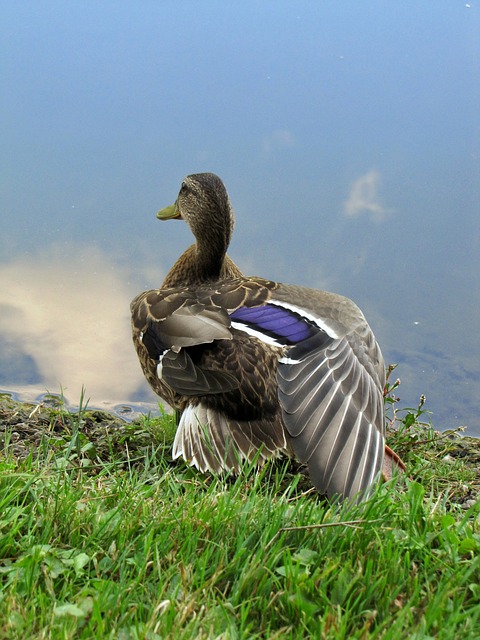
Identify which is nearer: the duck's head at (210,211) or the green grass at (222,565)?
the green grass at (222,565)

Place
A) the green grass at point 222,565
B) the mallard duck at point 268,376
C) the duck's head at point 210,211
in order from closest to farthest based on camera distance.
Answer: the green grass at point 222,565, the mallard duck at point 268,376, the duck's head at point 210,211

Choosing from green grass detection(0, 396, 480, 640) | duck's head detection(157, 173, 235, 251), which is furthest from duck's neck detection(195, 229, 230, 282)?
green grass detection(0, 396, 480, 640)

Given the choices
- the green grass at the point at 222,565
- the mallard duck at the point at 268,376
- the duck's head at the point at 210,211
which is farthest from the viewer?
the duck's head at the point at 210,211

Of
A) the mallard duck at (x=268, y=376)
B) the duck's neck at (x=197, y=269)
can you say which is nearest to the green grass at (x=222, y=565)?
the mallard duck at (x=268, y=376)

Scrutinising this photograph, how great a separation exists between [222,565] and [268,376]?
4.25ft

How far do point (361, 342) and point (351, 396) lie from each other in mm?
435

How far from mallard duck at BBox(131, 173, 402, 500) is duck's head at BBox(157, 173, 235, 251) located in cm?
48

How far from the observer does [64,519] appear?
95.7 inches

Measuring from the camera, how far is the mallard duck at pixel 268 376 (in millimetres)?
3180

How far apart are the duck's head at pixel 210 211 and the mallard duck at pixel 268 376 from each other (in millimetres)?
477

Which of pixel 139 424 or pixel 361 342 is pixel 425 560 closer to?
pixel 361 342

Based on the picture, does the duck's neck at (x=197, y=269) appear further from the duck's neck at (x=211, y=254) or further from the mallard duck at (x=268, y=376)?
the mallard duck at (x=268, y=376)

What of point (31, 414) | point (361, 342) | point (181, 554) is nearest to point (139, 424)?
point (31, 414)

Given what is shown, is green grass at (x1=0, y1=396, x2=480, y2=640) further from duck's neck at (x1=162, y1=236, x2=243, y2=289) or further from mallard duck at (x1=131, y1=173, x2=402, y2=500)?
duck's neck at (x1=162, y1=236, x2=243, y2=289)
